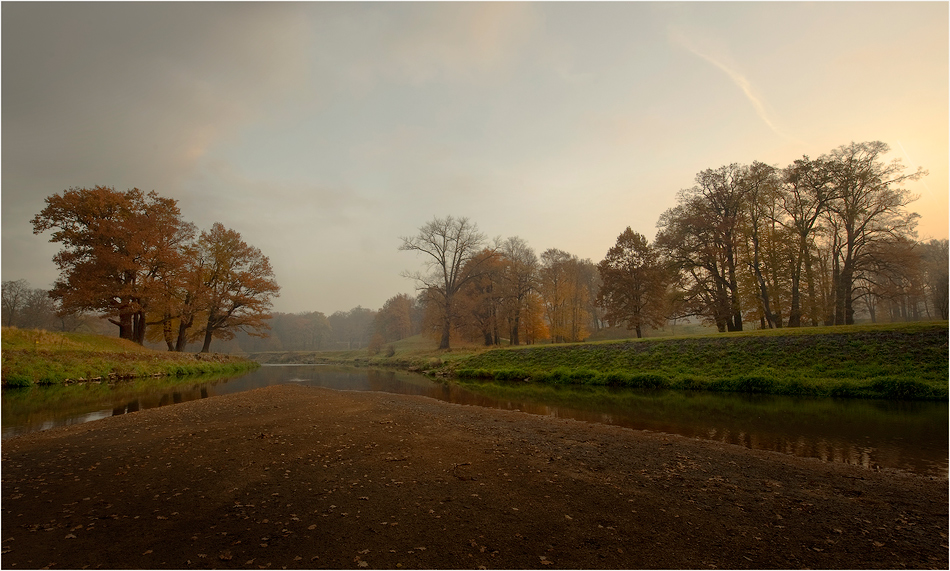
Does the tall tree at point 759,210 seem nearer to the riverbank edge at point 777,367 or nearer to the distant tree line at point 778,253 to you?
the distant tree line at point 778,253

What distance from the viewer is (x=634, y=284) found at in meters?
35.0

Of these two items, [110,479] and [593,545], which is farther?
[110,479]

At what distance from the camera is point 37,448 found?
799cm

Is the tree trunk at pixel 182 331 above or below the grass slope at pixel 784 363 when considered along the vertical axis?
above

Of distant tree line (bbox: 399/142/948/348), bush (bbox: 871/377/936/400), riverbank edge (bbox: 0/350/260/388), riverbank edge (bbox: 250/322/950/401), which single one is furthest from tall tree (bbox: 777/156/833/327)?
riverbank edge (bbox: 0/350/260/388)

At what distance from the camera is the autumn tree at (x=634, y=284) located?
113 feet

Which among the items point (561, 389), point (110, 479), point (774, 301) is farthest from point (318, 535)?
point (774, 301)

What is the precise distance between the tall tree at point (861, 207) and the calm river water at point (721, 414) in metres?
17.7

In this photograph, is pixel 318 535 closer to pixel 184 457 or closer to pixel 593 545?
pixel 593 545

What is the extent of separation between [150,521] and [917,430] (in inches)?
606

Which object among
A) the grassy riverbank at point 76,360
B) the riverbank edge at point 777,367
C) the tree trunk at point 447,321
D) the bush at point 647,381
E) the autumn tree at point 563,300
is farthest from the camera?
the autumn tree at point 563,300

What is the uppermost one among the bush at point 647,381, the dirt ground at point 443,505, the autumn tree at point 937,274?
the autumn tree at point 937,274

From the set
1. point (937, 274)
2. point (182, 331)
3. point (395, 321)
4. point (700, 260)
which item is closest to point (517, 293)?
point (700, 260)

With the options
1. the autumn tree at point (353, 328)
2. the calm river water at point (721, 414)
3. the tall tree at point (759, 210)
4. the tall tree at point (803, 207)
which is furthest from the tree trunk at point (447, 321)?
the autumn tree at point (353, 328)
